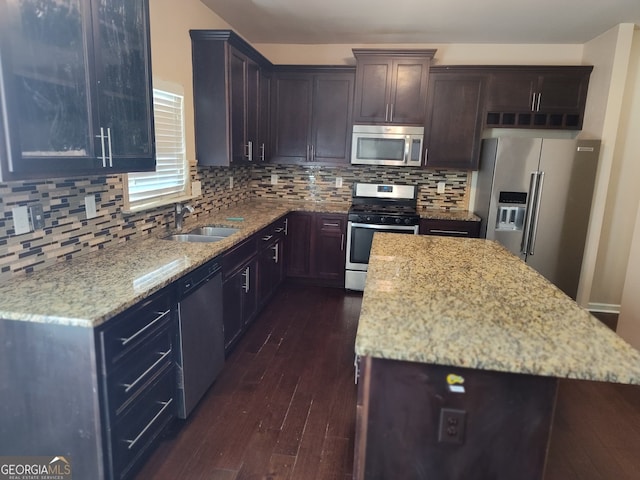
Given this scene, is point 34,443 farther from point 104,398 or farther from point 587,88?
point 587,88

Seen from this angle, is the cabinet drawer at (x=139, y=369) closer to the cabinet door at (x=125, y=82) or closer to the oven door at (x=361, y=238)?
the cabinet door at (x=125, y=82)

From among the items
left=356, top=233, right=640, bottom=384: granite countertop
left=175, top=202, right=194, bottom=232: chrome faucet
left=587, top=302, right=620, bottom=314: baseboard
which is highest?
left=175, top=202, right=194, bottom=232: chrome faucet

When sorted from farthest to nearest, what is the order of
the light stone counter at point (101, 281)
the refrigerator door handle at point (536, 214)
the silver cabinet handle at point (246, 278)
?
the refrigerator door handle at point (536, 214) < the silver cabinet handle at point (246, 278) < the light stone counter at point (101, 281)

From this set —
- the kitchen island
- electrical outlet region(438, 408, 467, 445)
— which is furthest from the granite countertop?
electrical outlet region(438, 408, 467, 445)

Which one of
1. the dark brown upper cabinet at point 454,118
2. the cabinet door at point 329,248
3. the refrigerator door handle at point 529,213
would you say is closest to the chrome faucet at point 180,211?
the cabinet door at point 329,248

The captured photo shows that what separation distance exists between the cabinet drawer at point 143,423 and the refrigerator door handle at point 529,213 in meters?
3.39

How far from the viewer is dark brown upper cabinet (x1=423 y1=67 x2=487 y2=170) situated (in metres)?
4.11

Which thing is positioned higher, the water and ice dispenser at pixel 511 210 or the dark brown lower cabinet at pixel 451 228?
the water and ice dispenser at pixel 511 210

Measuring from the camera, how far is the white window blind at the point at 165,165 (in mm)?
2672

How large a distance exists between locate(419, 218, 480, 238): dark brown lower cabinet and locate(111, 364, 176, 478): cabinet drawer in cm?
293

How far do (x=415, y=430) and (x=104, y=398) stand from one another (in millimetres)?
1145

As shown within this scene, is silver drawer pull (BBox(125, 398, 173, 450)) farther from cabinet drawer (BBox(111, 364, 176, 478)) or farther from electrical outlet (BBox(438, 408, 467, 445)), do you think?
electrical outlet (BBox(438, 408, 467, 445))

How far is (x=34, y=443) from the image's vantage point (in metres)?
1.58

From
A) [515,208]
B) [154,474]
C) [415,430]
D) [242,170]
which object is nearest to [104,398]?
[154,474]
